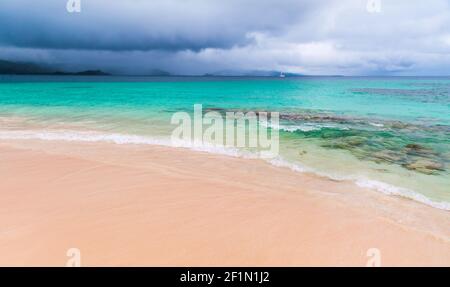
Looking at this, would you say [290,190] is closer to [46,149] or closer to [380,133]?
[46,149]

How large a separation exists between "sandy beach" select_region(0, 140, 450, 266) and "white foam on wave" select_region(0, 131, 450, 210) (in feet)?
1.18

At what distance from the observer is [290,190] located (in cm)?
598

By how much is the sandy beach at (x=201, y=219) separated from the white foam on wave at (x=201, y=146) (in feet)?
1.18

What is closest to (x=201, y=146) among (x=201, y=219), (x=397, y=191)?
(x=201, y=219)

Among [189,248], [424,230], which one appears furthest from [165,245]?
[424,230]

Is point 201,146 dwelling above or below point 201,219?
above

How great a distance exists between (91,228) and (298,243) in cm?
292

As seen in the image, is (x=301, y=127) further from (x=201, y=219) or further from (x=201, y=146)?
(x=201, y=219)

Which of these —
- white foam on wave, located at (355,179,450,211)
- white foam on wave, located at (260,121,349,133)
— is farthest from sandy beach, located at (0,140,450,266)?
white foam on wave, located at (260,121,349,133)

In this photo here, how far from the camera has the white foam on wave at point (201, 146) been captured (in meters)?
5.99

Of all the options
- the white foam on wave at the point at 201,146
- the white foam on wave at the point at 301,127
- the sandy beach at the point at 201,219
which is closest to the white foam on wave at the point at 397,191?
the white foam on wave at the point at 201,146

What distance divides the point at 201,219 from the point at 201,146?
17.8ft

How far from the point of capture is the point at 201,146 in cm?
991

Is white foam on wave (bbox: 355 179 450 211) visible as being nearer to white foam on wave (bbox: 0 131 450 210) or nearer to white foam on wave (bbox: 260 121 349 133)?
white foam on wave (bbox: 0 131 450 210)
